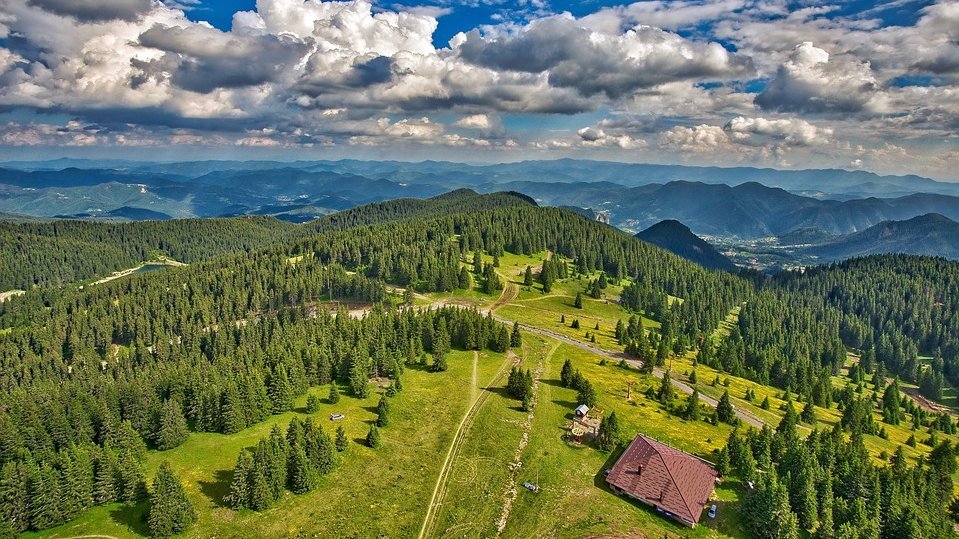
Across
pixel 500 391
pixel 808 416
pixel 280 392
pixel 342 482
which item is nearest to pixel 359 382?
pixel 280 392

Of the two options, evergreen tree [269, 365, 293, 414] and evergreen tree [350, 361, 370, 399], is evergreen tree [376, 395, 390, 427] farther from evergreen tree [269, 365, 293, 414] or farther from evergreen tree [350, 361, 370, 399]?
evergreen tree [269, 365, 293, 414]

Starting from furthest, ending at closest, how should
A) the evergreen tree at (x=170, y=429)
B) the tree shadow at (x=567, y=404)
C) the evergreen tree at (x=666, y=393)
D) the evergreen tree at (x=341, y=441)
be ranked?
the evergreen tree at (x=666, y=393)
the tree shadow at (x=567, y=404)
the evergreen tree at (x=170, y=429)
the evergreen tree at (x=341, y=441)

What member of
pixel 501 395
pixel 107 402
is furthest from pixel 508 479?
pixel 107 402

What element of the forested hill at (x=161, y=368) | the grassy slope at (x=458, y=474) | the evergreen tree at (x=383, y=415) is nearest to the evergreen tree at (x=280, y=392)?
the forested hill at (x=161, y=368)

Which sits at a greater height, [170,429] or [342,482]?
[170,429]

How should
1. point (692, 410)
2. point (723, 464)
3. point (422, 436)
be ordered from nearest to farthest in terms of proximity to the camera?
1. point (723, 464)
2. point (422, 436)
3. point (692, 410)

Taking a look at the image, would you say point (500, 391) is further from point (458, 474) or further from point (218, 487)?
point (218, 487)

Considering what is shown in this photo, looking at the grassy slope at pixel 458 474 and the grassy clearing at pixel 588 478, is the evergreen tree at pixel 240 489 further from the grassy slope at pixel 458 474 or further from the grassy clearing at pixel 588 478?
the grassy clearing at pixel 588 478

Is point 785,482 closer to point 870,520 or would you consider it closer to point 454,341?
point 870,520
